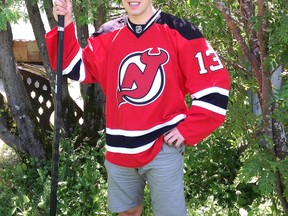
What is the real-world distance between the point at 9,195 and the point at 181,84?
2358 mm

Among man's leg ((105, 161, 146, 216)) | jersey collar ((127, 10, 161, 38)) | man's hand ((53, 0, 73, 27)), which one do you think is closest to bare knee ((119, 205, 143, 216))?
man's leg ((105, 161, 146, 216))

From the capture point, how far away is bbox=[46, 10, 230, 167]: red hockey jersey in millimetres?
2559

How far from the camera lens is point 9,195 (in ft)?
14.5

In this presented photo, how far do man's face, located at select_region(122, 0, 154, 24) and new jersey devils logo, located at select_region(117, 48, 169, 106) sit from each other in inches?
6.6

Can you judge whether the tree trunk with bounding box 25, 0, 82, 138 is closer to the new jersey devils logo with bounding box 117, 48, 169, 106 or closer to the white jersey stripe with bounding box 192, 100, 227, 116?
the new jersey devils logo with bounding box 117, 48, 169, 106

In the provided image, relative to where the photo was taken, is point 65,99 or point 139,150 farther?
point 65,99

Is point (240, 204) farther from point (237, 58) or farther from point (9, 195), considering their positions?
point (9, 195)

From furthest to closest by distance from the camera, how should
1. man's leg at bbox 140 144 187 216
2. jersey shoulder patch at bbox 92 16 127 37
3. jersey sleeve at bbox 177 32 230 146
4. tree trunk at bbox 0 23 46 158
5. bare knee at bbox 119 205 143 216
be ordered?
tree trunk at bbox 0 23 46 158
bare knee at bbox 119 205 143 216
jersey shoulder patch at bbox 92 16 127 37
man's leg at bbox 140 144 187 216
jersey sleeve at bbox 177 32 230 146

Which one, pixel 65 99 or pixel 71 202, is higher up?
pixel 65 99

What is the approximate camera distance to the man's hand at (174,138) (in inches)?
102

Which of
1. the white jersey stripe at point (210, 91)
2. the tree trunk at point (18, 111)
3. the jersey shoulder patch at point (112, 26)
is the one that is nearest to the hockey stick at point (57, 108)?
the jersey shoulder patch at point (112, 26)

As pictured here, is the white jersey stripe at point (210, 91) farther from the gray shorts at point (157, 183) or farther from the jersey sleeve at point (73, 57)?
the jersey sleeve at point (73, 57)

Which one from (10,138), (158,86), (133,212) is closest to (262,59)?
(158,86)

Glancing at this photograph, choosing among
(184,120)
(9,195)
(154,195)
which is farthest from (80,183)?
(184,120)
